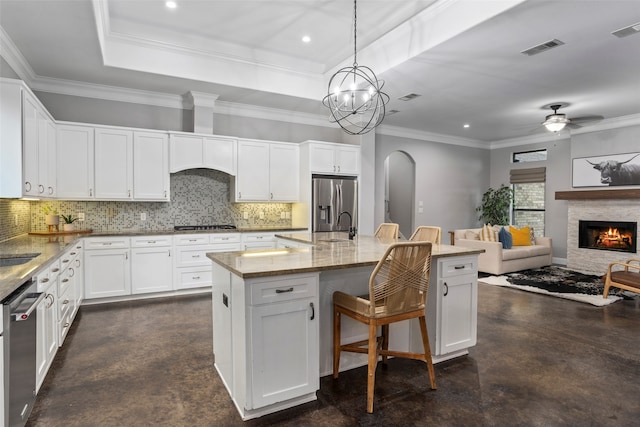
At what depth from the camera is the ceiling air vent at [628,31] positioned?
3.30 meters

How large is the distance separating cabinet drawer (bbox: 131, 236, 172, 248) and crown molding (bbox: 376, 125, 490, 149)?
181 inches

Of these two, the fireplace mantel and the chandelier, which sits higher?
the chandelier

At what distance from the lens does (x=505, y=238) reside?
6.86 meters

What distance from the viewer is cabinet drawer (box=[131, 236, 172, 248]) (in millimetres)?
4797

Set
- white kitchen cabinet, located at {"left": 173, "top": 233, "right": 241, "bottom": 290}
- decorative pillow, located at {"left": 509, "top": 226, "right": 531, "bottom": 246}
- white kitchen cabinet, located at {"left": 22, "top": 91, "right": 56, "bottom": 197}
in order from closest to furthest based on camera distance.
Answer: white kitchen cabinet, located at {"left": 22, "top": 91, "right": 56, "bottom": 197} → white kitchen cabinet, located at {"left": 173, "top": 233, "right": 241, "bottom": 290} → decorative pillow, located at {"left": 509, "top": 226, "right": 531, "bottom": 246}

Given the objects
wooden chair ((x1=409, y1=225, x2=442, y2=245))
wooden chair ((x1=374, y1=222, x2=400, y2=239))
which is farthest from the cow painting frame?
wooden chair ((x1=409, y1=225, x2=442, y2=245))

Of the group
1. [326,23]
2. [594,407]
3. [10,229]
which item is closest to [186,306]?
[10,229]

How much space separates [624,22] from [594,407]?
3.20m

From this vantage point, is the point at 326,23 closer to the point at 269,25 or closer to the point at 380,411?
the point at 269,25

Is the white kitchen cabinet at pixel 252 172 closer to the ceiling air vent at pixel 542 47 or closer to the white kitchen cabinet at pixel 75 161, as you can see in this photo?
the white kitchen cabinet at pixel 75 161

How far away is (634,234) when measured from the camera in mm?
6582

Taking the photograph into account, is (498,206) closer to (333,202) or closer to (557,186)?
(557,186)

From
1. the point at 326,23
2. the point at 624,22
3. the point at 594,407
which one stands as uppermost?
the point at 326,23

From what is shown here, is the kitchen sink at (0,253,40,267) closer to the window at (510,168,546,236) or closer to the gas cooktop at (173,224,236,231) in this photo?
the gas cooktop at (173,224,236,231)
